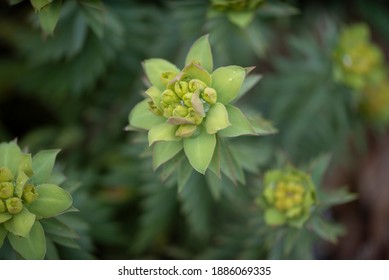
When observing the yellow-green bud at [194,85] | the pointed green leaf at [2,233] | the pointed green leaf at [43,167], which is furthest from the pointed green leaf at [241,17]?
the pointed green leaf at [2,233]

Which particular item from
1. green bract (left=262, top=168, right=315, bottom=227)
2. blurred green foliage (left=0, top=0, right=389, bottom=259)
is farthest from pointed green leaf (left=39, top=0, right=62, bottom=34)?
green bract (left=262, top=168, right=315, bottom=227)

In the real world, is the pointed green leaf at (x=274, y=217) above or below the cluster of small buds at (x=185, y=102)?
Answer: below

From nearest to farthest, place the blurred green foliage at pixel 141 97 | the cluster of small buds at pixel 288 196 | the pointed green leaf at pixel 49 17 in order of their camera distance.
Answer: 1. the pointed green leaf at pixel 49 17
2. the cluster of small buds at pixel 288 196
3. the blurred green foliage at pixel 141 97

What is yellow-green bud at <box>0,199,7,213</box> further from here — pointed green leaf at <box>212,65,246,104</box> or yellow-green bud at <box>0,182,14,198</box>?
pointed green leaf at <box>212,65,246,104</box>

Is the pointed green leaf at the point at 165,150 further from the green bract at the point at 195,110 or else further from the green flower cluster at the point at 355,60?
the green flower cluster at the point at 355,60

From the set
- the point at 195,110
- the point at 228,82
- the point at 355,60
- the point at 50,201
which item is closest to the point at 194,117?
the point at 195,110
